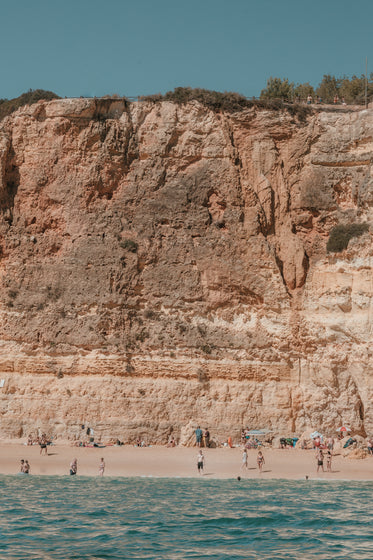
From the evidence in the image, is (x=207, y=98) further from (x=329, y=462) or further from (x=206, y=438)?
(x=329, y=462)

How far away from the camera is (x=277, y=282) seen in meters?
34.0

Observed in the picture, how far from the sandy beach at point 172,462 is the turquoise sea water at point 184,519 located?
5.03 ft

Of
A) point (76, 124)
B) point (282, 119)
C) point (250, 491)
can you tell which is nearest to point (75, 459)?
point (250, 491)

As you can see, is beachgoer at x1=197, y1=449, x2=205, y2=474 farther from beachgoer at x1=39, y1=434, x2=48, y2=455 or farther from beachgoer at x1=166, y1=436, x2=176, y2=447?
beachgoer at x1=39, y1=434, x2=48, y2=455

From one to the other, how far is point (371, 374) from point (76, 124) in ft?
56.5

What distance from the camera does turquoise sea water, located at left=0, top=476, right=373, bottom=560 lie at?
15.6m

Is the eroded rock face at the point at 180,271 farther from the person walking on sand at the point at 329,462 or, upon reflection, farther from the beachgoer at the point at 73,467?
the person walking on sand at the point at 329,462

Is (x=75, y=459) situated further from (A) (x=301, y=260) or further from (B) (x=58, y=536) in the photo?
(A) (x=301, y=260)

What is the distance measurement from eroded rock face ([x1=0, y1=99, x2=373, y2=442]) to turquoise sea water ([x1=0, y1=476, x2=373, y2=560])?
692 centimetres

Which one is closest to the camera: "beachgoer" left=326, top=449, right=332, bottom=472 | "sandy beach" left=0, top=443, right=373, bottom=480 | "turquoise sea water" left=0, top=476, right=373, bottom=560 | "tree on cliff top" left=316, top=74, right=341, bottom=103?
"turquoise sea water" left=0, top=476, right=373, bottom=560

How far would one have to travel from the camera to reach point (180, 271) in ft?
112

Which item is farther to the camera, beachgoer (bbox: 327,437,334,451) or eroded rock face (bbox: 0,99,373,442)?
eroded rock face (bbox: 0,99,373,442)

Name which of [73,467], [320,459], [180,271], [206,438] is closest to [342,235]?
[180,271]

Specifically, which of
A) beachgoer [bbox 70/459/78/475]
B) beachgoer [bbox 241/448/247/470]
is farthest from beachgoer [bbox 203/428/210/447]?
beachgoer [bbox 70/459/78/475]
